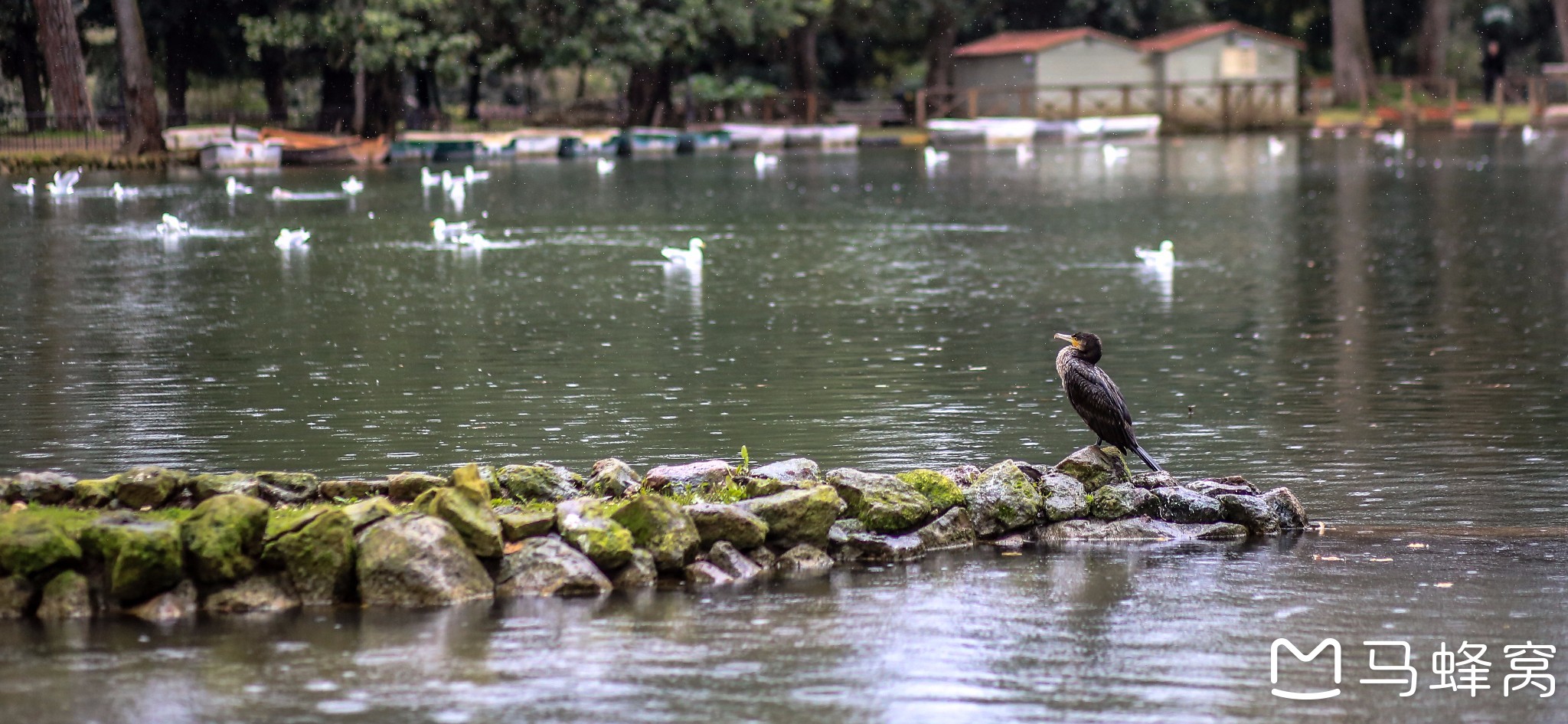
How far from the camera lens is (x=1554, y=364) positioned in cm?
1978

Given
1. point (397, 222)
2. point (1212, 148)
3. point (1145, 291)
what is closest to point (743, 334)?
point (1145, 291)

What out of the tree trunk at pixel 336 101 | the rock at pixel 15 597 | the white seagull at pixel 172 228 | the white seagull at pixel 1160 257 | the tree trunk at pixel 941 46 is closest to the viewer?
the rock at pixel 15 597

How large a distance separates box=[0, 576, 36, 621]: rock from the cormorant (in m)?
6.78

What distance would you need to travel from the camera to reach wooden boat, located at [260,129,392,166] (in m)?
62.4

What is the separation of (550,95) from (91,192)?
55.4 meters

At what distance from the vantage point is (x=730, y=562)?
1093cm

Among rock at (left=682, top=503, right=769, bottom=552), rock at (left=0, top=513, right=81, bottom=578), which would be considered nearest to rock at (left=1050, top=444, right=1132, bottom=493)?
rock at (left=682, top=503, right=769, bottom=552)

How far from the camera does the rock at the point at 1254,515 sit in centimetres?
1207

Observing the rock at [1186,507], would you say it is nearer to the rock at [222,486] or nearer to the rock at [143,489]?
the rock at [222,486]

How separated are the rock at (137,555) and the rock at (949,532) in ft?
15.4

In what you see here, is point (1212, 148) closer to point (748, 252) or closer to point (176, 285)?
point (748, 252)

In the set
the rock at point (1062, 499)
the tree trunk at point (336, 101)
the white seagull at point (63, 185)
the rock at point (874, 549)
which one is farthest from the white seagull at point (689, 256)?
the tree trunk at point (336, 101)

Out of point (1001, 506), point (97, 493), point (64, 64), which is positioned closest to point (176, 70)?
point (64, 64)

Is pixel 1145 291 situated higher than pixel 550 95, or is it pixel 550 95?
pixel 550 95
